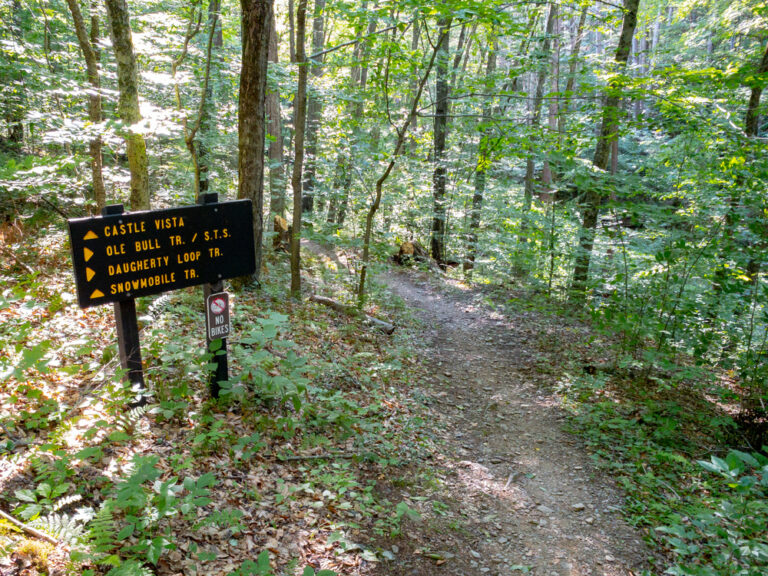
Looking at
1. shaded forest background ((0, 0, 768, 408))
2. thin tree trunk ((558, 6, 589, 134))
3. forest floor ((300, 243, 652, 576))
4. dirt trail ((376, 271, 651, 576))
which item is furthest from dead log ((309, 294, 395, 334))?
thin tree trunk ((558, 6, 589, 134))

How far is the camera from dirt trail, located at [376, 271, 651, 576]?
413 centimetres

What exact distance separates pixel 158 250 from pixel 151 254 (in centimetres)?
7

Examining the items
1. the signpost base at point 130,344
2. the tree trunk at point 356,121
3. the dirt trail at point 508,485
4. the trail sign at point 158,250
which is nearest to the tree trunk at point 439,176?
the tree trunk at point 356,121

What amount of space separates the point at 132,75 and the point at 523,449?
8326 millimetres

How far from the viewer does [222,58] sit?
10555mm

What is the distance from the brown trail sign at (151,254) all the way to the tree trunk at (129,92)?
142 inches

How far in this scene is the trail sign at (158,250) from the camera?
3779 mm

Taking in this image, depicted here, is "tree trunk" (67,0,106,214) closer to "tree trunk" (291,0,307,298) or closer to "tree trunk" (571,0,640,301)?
"tree trunk" (291,0,307,298)

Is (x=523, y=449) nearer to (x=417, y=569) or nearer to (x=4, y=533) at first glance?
(x=417, y=569)

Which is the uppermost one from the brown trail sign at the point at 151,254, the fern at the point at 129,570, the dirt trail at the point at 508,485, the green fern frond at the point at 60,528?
the brown trail sign at the point at 151,254

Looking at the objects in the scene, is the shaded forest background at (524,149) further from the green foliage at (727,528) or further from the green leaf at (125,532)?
the green foliage at (727,528)

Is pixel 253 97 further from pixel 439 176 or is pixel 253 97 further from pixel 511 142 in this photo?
pixel 439 176

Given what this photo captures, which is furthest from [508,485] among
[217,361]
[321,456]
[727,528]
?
[217,361]

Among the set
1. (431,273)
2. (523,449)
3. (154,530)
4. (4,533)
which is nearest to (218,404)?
(154,530)
